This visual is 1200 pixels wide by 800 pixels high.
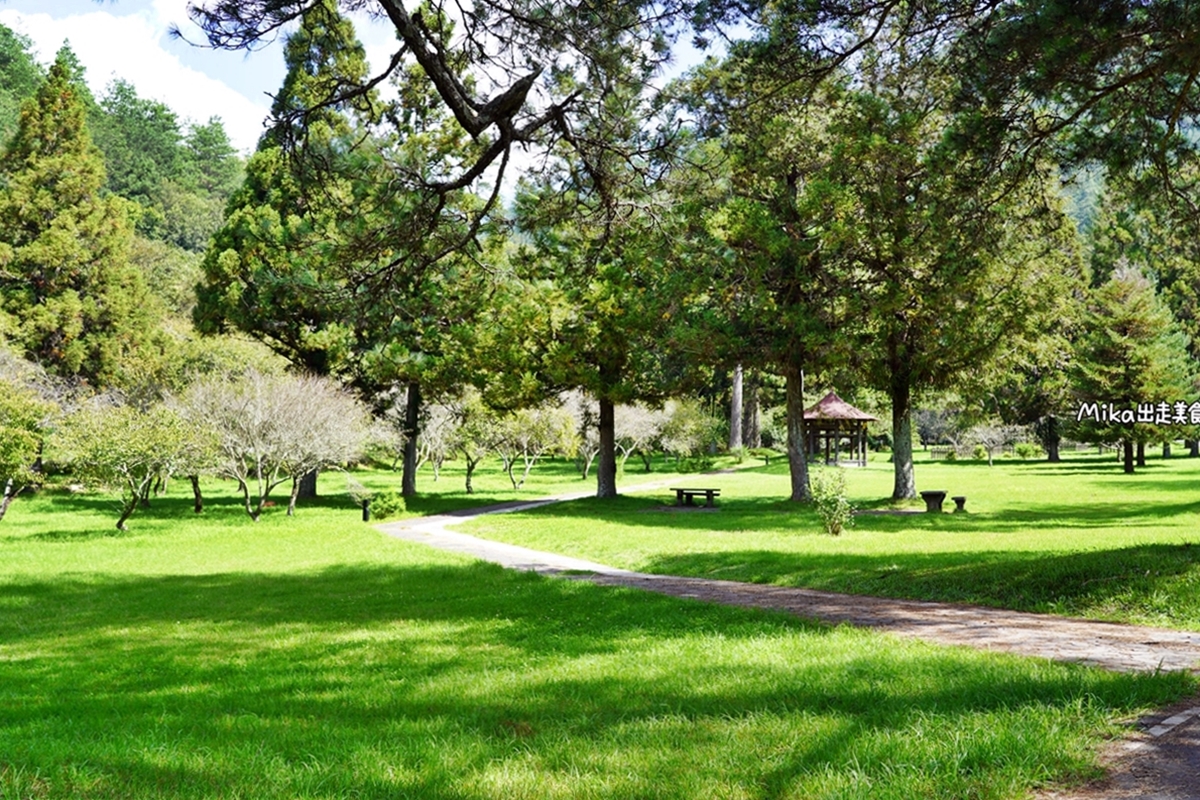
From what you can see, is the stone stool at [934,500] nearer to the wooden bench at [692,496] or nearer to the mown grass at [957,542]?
the mown grass at [957,542]

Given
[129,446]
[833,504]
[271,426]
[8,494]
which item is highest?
[271,426]

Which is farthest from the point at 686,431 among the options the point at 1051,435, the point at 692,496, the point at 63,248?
the point at 63,248

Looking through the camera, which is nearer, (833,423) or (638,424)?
(638,424)

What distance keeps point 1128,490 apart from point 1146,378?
42.0ft

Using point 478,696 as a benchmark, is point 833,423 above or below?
above

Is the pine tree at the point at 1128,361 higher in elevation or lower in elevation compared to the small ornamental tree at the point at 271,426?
higher

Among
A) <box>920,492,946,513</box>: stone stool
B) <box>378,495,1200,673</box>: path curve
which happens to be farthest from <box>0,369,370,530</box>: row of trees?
<box>920,492,946,513</box>: stone stool

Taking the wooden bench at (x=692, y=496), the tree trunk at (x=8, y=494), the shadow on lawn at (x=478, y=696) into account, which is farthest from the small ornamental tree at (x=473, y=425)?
the shadow on lawn at (x=478, y=696)

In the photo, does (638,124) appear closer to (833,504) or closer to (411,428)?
(833,504)

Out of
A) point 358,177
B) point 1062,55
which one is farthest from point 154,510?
point 1062,55

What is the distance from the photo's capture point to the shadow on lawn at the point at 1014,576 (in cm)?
775

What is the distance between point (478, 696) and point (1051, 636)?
14.2 ft

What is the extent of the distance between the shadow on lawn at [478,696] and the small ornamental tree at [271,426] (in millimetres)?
12434

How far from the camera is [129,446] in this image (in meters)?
19.3
